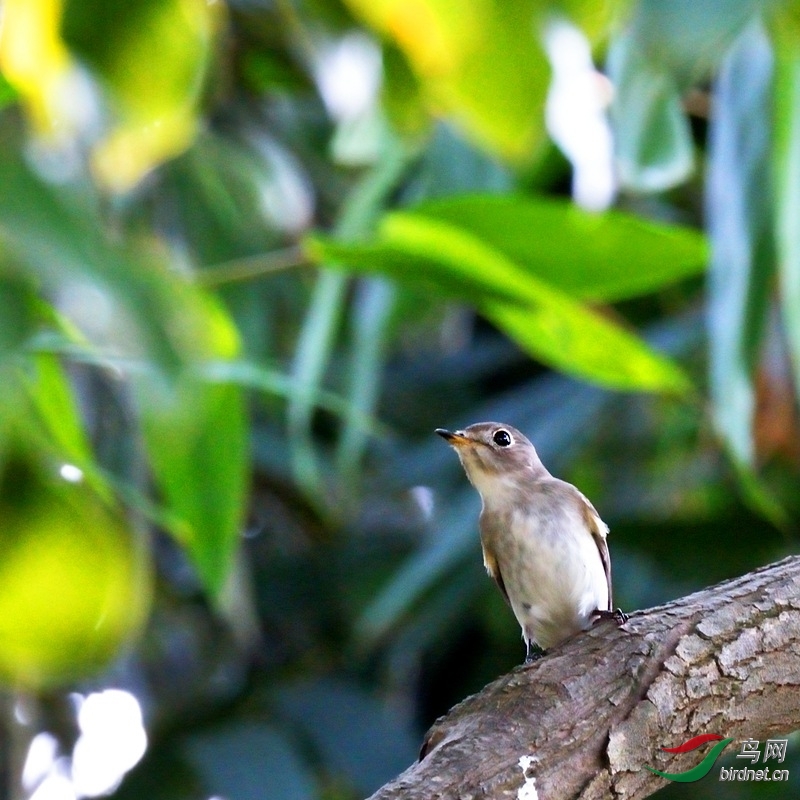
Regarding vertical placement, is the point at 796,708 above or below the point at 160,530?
below

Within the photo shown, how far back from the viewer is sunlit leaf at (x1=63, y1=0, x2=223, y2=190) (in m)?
0.70

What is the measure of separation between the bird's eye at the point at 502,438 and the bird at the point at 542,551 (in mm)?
115

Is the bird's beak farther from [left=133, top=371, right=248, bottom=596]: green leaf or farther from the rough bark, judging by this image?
the rough bark

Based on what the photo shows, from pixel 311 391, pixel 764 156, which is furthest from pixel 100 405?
pixel 764 156

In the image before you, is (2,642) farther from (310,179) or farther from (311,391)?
(310,179)

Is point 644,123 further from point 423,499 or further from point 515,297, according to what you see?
point 423,499

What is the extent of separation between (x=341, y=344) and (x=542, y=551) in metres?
3.66

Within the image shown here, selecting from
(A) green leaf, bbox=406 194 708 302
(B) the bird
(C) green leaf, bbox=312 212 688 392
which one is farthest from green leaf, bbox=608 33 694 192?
(B) the bird

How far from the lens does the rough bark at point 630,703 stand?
2369mm

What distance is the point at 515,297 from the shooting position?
8.63 feet

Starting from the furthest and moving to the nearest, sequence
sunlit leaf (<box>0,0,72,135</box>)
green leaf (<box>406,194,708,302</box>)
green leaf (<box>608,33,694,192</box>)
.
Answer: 1. green leaf (<box>406,194,708,302</box>)
2. green leaf (<box>608,33,694,192</box>)
3. sunlit leaf (<box>0,0,72,135</box>)

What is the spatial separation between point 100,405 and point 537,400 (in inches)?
93.5

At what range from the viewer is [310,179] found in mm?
6914

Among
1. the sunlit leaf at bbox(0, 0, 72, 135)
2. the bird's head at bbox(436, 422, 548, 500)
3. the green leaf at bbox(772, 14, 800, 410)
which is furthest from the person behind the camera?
the bird's head at bbox(436, 422, 548, 500)
